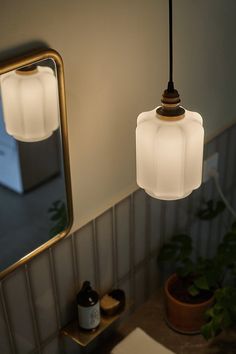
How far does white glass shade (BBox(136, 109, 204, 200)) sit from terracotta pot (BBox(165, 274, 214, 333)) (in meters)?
0.62

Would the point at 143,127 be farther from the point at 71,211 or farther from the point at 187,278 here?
the point at 187,278

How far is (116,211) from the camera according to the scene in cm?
Answer: 166

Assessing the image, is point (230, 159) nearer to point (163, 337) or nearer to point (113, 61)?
point (163, 337)

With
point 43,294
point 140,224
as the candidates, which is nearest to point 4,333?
point 43,294

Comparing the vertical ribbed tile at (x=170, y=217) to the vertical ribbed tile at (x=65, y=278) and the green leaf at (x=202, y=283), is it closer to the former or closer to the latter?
the green leaf at (x=202, y=283)

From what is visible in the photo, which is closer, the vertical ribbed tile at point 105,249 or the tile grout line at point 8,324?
the tile grout line at point 8,324

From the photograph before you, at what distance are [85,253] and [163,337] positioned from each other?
454mm

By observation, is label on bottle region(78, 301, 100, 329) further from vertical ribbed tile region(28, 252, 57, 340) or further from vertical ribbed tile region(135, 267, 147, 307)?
vertical ribbed tile region(135, 267, 147, 307)

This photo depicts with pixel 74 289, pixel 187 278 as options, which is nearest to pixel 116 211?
pixel 74 289

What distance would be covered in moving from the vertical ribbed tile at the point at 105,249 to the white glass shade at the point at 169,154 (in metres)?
0.35

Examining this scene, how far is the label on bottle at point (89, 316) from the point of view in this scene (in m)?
1.59

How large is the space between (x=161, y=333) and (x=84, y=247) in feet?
1.55

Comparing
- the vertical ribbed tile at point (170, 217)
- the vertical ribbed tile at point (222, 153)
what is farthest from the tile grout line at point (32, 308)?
the vertical ribbed tile at point (222, 153)

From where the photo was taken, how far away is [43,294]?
153 centimetres
